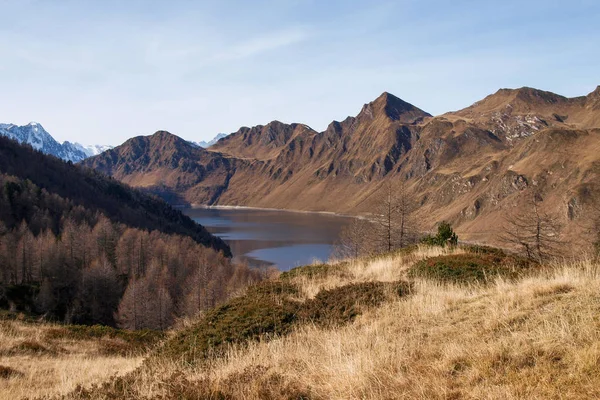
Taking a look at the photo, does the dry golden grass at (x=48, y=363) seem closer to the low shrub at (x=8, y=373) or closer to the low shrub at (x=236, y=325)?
the low shrub at (x=8, y=373)

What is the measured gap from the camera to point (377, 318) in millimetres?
11281

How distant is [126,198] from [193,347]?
632ft

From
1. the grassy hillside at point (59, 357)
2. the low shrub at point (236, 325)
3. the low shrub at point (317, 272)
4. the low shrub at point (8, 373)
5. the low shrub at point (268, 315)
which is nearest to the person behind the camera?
the grassy hillside at point (59, 357)

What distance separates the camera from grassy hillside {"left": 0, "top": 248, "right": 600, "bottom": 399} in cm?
613

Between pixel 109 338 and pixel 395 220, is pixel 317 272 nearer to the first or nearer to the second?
pixel 109 338

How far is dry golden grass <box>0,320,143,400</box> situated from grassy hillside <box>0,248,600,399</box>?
1.66ft

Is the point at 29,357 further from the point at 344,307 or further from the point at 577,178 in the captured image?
the point at 577,178

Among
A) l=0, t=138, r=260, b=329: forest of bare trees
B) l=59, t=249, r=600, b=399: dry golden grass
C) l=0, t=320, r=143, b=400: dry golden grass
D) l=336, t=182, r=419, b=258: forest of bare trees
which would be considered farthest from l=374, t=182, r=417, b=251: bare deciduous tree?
l=59, t=249, r=600, b=399: dry golden grass

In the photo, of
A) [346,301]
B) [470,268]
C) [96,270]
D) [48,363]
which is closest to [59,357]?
[48,363]

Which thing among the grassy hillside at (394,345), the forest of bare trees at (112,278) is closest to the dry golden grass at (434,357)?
the grassy hillside at (394,345)

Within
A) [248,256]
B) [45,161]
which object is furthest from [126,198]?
[248,256]

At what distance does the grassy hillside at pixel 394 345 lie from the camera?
6129 millimetres

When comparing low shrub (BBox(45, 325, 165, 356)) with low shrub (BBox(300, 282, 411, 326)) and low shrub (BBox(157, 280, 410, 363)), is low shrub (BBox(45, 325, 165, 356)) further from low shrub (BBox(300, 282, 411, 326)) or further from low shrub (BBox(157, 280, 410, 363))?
low shrub (BBox(300, 282, 411, 326))

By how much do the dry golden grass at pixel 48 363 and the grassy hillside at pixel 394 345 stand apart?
507 mm
